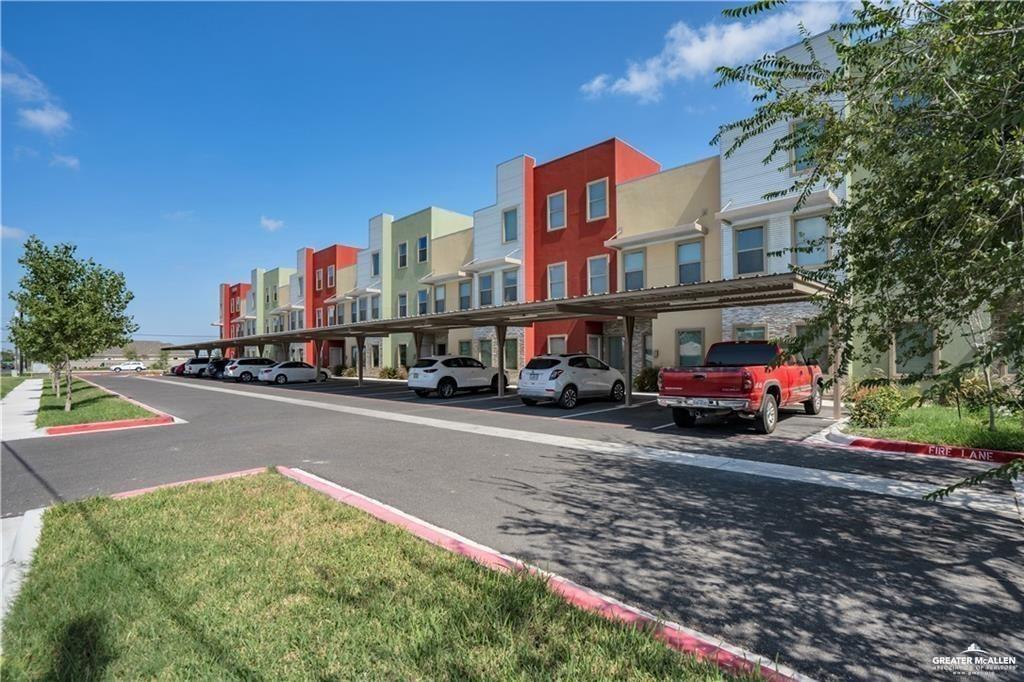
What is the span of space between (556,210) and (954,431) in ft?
65.1

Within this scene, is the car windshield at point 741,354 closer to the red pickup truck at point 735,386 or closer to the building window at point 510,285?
the red pickup truck at point 735,386

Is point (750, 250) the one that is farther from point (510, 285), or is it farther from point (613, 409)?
point (510, 285)

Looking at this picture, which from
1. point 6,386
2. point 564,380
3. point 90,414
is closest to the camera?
point 90,414

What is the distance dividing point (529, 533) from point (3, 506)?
6.70 meters

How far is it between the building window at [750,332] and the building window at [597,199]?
8.33m

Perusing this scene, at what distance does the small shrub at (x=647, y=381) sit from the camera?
2127 cm

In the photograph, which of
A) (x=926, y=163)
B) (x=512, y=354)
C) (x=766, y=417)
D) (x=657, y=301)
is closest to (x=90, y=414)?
(x=657, y=301)

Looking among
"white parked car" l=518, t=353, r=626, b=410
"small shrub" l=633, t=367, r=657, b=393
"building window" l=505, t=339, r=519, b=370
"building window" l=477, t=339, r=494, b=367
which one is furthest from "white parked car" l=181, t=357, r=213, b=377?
"small shrub" l=633, t=367, r=657, b=393

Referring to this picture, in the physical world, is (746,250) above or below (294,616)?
above

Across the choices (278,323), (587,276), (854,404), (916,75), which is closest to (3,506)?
(916,75)

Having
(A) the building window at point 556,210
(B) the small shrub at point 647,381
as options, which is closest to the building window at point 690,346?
(B) the small shrub at point 647,381

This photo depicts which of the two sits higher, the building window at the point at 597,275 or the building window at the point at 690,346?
the building window at the point at 597,275

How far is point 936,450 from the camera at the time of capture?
28.3 ft

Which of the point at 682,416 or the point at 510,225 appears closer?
the point at 682,416
